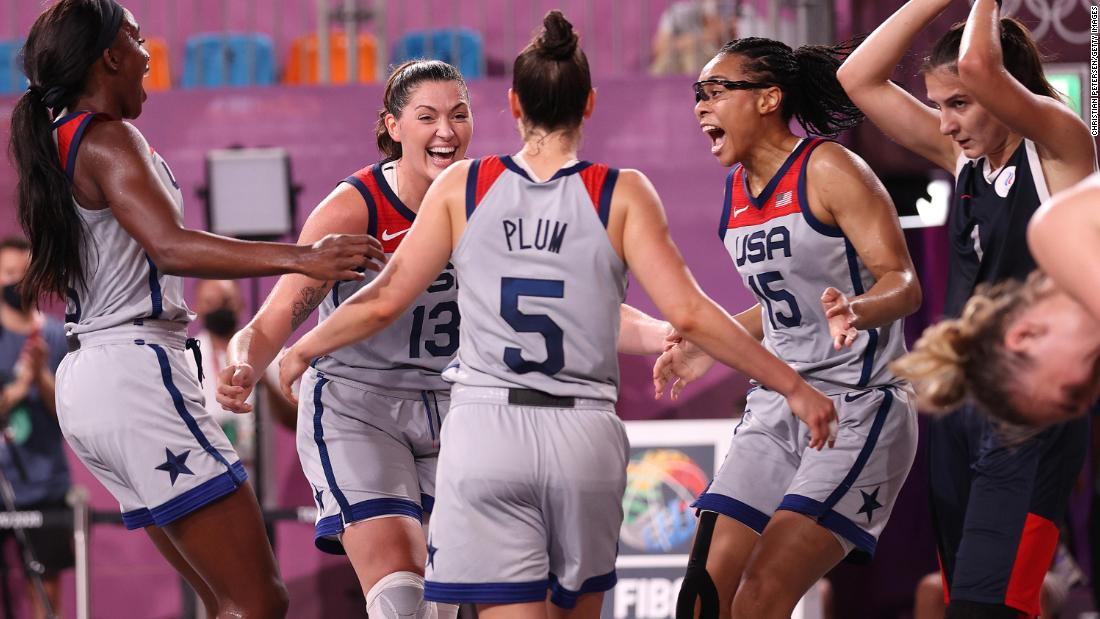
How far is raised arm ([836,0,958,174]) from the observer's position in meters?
4.01

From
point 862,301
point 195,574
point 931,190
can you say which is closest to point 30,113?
point 195,574

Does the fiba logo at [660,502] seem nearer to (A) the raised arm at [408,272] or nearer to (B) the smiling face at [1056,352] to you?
(A) the raised arm at [408,272]

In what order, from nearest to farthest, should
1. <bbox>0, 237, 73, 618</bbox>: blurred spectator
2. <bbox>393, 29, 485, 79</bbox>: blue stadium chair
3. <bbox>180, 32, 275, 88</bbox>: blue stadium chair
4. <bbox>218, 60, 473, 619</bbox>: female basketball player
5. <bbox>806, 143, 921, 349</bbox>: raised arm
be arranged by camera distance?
<bbox>806, 143, 921, 349</bbox>: raised arm < <bbox>218, 60, 473, 619</bbox>: female basketball player < <bbox>0, 237, 73, 618</bbox>: blurred spectator < <bbox>393, 29, 485, 79</bbox>: blue stadium chair < <bbox>180, 32, 275, 88</bbox>: blue stadium chair

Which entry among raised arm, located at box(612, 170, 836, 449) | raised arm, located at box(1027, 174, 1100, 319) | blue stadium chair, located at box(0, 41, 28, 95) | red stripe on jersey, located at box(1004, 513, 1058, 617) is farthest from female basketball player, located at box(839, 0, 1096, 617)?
blue stadium chair, located at box(0, 41, 28, 95)

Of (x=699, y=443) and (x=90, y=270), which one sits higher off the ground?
(x=90, y=270)

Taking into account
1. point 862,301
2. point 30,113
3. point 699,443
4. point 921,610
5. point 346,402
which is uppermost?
point 30,113

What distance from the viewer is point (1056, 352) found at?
2.52 m

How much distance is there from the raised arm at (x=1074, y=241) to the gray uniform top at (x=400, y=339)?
2134 millimetres

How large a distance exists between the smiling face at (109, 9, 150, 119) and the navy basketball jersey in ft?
7.92

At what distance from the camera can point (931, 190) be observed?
7695mm

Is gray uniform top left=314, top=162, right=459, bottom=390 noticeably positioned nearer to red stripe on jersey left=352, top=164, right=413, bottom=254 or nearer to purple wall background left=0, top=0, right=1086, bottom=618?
red stripe on jersey left=352, top=164, right=413, bottom=254

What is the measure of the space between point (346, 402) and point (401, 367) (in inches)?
8.0

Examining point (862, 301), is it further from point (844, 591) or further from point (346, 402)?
point (844, 591)

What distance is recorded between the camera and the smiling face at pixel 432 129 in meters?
4.19
